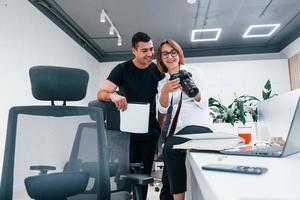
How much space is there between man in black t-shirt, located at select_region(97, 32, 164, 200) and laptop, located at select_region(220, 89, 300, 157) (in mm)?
768

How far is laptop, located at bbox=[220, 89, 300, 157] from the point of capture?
0.71m

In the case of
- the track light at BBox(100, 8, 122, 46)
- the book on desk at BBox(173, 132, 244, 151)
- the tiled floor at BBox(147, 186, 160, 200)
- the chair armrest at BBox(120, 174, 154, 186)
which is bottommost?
the tiled floor at BBox(147, 186, 160, 200)

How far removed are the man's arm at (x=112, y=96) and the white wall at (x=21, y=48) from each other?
1.81 meters

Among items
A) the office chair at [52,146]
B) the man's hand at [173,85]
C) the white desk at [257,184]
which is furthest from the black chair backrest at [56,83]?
the white desk at [257,184]

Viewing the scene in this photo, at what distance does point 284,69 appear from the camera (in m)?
5.96

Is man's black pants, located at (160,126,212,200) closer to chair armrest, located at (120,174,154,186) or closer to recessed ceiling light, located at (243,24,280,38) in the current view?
chair armrest, located at (120,174,154,186)

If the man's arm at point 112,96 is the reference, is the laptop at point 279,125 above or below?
below

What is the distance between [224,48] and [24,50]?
15.1ft

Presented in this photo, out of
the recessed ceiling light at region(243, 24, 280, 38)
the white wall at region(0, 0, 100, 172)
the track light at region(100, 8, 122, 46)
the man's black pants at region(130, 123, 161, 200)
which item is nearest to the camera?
the man's black pants at region(130, 123, 161, 200)

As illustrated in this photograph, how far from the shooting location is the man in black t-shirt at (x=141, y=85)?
1.80 metres

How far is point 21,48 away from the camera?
3449mm

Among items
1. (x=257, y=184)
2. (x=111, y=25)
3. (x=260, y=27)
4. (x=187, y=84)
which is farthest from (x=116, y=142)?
(x=260, y=27)

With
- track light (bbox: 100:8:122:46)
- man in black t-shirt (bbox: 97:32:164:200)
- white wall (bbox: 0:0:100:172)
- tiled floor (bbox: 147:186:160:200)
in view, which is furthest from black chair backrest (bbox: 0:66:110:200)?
track light (bbox: 100:8:122:46)

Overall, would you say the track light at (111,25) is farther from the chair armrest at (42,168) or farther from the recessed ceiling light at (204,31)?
the chair armrest at (42,168)
